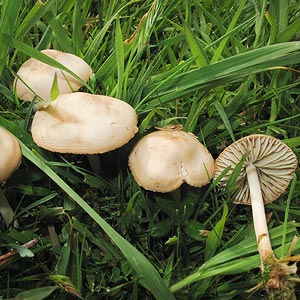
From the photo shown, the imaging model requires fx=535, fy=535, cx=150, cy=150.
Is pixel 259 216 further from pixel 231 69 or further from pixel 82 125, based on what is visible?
pixel 82 125

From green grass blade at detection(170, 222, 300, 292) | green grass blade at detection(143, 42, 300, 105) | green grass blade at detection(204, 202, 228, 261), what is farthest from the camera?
green grass blade at detection(143, 42, 300, 105)

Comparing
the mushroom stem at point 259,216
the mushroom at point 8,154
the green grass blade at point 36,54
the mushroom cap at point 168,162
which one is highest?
the green grass blade at point 36,54

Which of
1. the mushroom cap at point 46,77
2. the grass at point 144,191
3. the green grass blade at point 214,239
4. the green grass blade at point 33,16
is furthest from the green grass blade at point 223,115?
the green grass blade at point 33,16

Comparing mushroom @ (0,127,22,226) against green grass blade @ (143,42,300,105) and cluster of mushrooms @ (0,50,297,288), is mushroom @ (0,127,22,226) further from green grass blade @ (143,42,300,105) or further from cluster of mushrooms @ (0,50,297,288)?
green grass blade @ (143,42,300,105)

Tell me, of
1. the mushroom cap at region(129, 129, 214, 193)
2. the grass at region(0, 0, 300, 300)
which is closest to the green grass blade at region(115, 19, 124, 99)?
the grass at region(0, 0, 300, 300)

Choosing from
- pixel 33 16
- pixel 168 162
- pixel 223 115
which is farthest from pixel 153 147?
pixel 33 16

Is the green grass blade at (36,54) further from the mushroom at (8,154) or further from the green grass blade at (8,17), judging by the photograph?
the mushroom at (8,154)

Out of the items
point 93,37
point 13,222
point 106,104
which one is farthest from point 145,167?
point 93,37
